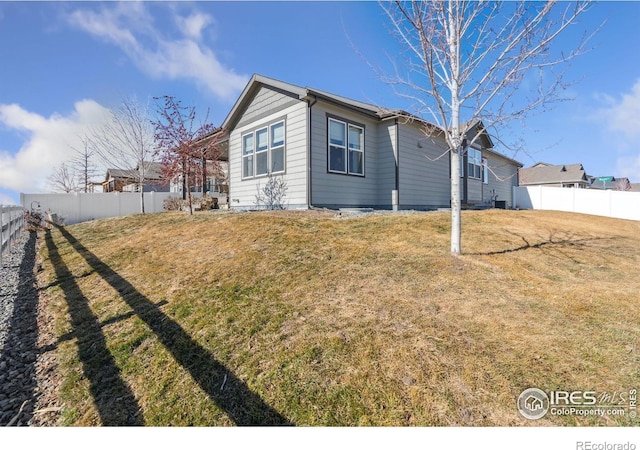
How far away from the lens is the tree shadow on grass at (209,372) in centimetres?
211

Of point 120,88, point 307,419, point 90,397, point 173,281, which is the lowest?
point 90,397

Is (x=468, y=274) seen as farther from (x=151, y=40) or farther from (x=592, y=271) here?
(x=151, y=40)

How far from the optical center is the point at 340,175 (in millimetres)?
10031

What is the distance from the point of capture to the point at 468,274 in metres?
4.09

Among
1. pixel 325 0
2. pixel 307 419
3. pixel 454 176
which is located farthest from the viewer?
pixel 325 0

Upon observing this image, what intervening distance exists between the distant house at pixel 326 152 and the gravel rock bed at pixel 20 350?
6581mm

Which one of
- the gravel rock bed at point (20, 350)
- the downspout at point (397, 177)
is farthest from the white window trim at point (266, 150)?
the gravel rock bed at point (20, 350)

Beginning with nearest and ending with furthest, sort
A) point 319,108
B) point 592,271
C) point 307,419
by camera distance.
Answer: point 307,419 → point 592,271 → point 319,108

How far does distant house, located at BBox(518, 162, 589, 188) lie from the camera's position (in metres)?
36.7

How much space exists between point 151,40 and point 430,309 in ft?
32.2

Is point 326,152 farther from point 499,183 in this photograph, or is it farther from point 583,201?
point 583,201

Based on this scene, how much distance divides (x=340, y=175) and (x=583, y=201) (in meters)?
16.7

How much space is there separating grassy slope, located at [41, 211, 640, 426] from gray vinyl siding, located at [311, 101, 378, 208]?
3.99 m
